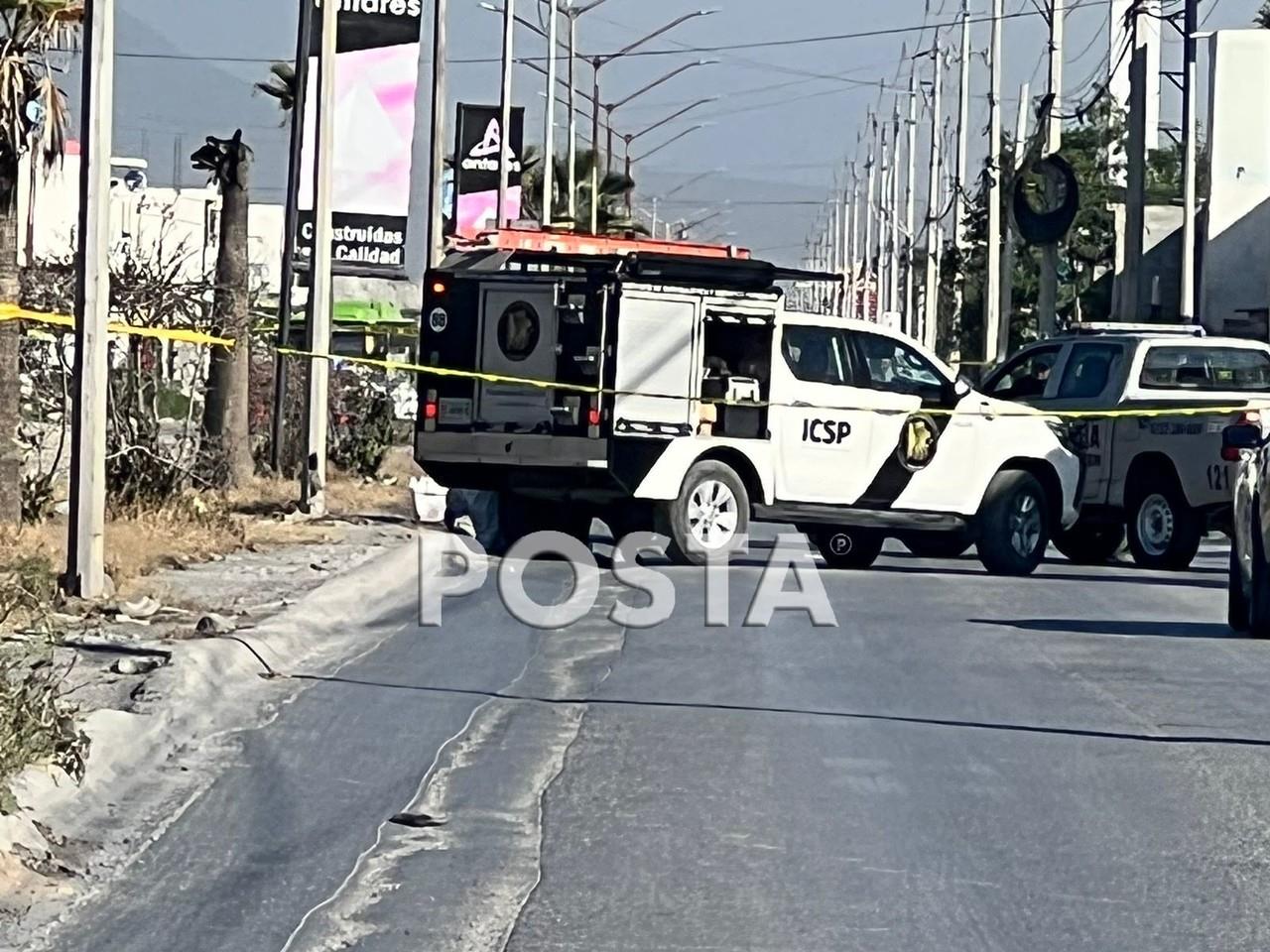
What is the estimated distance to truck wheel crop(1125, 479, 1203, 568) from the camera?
1912 cm

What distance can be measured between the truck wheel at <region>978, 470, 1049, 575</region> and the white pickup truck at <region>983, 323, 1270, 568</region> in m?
1.11

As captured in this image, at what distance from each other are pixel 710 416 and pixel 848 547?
6.44 feet

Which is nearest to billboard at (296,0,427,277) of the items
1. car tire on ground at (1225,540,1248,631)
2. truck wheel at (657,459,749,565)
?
truck wheel at (657,459,749,565)

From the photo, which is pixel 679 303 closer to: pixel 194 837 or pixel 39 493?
pixel 39 493

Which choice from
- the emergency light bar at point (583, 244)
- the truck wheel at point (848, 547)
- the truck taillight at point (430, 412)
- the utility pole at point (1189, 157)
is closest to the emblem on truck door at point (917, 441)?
the truck wheel at point (848, 547)

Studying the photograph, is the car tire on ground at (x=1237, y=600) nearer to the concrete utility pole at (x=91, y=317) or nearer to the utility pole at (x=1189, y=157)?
the concrete utility pole at (x=91, y=317)

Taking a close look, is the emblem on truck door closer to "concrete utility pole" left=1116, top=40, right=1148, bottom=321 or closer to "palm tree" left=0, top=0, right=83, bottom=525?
"palm tree" left=0, top=0, right=83, bottom=525

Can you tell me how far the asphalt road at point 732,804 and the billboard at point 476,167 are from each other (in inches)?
968

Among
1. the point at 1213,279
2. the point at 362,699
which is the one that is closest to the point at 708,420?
the point at 362,699

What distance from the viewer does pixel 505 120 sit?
38.1 m

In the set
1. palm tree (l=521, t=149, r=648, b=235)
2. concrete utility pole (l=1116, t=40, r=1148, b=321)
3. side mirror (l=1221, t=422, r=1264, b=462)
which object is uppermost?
palm tree (l=521, t=149, r=648, b=235)

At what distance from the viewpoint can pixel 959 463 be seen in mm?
18469

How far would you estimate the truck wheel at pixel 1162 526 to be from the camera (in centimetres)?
1912

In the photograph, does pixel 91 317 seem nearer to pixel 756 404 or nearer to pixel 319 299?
pixel 756 404
